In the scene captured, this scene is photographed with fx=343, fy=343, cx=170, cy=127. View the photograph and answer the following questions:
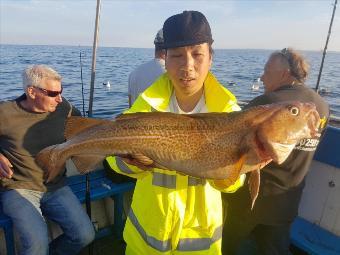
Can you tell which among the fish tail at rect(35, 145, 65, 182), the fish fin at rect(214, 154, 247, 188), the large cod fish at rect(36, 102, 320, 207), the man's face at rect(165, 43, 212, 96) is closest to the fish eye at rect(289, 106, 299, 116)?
the large cod fish at rect(36, 102, 320, 207)

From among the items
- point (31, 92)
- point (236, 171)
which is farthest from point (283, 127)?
point (31, 92)

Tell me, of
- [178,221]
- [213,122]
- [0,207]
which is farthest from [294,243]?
[0,207]

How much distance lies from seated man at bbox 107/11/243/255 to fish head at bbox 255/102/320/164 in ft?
1.19

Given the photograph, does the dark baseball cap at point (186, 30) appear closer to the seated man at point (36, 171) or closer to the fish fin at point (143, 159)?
the fish fin at point (143, 159)

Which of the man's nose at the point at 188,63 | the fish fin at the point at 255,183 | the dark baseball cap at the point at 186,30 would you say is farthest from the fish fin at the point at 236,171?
the dark baseball cap at the point at 186,30

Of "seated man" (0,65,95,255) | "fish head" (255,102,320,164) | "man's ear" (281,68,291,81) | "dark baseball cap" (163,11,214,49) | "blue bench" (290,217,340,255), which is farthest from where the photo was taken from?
"man's ear" (281,68,291,81)

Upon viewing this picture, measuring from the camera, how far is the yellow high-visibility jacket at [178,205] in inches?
97.7

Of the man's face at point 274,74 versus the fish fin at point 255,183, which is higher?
the man's face at point 274,74

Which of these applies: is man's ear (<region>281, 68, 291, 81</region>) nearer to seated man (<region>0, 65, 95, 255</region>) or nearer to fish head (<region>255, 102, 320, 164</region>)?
fish head (<region>255, 102, 320, 164</region>)

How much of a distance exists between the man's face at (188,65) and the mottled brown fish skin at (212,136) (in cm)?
26

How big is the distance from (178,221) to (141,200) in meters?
0.34

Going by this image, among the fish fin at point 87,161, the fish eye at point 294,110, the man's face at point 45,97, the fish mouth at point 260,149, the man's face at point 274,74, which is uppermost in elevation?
the man's face at point 274,74

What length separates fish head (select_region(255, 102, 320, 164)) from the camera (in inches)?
88.1

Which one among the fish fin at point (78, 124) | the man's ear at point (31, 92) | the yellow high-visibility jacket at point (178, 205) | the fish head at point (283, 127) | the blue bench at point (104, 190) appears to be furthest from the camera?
the blue bench at point (104, 190)
